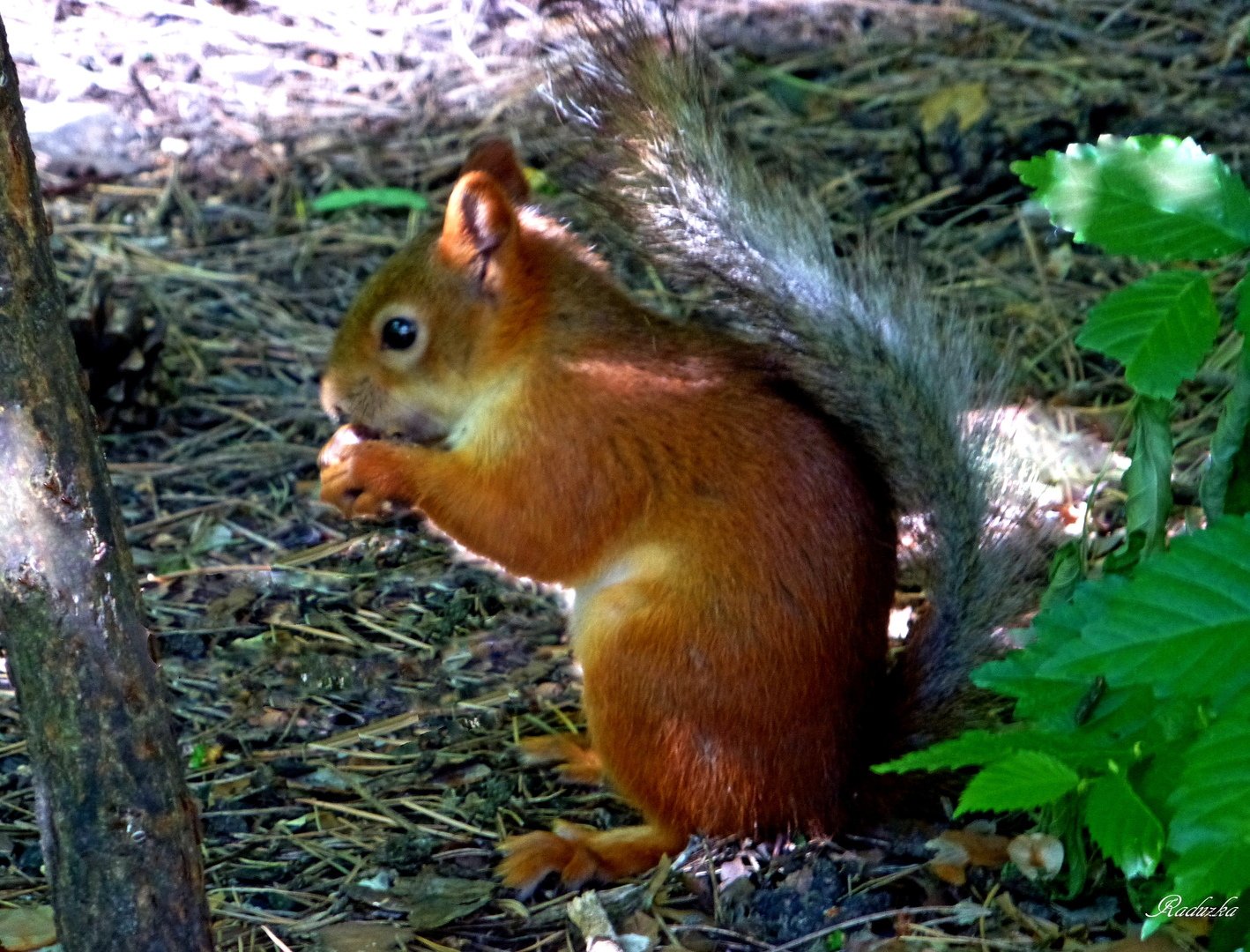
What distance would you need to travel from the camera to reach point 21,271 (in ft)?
4.81

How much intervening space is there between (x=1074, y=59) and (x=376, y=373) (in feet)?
8.30

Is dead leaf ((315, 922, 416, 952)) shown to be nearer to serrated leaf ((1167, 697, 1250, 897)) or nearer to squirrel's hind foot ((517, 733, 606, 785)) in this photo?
squirrel's hind foot ((517, 733, 606, 785))

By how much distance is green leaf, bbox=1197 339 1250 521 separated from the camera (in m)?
1.81

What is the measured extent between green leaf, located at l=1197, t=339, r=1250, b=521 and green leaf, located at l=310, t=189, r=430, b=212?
2.66 metres

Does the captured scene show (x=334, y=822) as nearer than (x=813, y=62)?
Yes

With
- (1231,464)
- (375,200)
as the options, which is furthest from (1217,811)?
(375,200)

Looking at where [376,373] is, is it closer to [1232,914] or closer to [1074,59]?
[1232,914]

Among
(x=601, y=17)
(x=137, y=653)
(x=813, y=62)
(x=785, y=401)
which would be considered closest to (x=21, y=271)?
(x=137, y=653)

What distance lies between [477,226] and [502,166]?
28cm

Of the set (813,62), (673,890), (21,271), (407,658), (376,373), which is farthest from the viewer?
(813,62)

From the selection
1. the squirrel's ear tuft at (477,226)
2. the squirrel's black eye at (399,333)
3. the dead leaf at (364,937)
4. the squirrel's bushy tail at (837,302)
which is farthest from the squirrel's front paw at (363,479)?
the dead leaf at (364,937)

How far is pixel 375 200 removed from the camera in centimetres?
413

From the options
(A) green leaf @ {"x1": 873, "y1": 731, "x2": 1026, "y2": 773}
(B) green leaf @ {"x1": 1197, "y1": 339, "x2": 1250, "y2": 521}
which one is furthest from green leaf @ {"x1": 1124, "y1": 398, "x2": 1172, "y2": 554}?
(A) green leaf @ {"x1": 873, "y1": 731, "x2": 1026, "y2": 773}

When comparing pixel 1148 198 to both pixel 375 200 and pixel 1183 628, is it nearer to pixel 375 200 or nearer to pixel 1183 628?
pixel 1183 628
